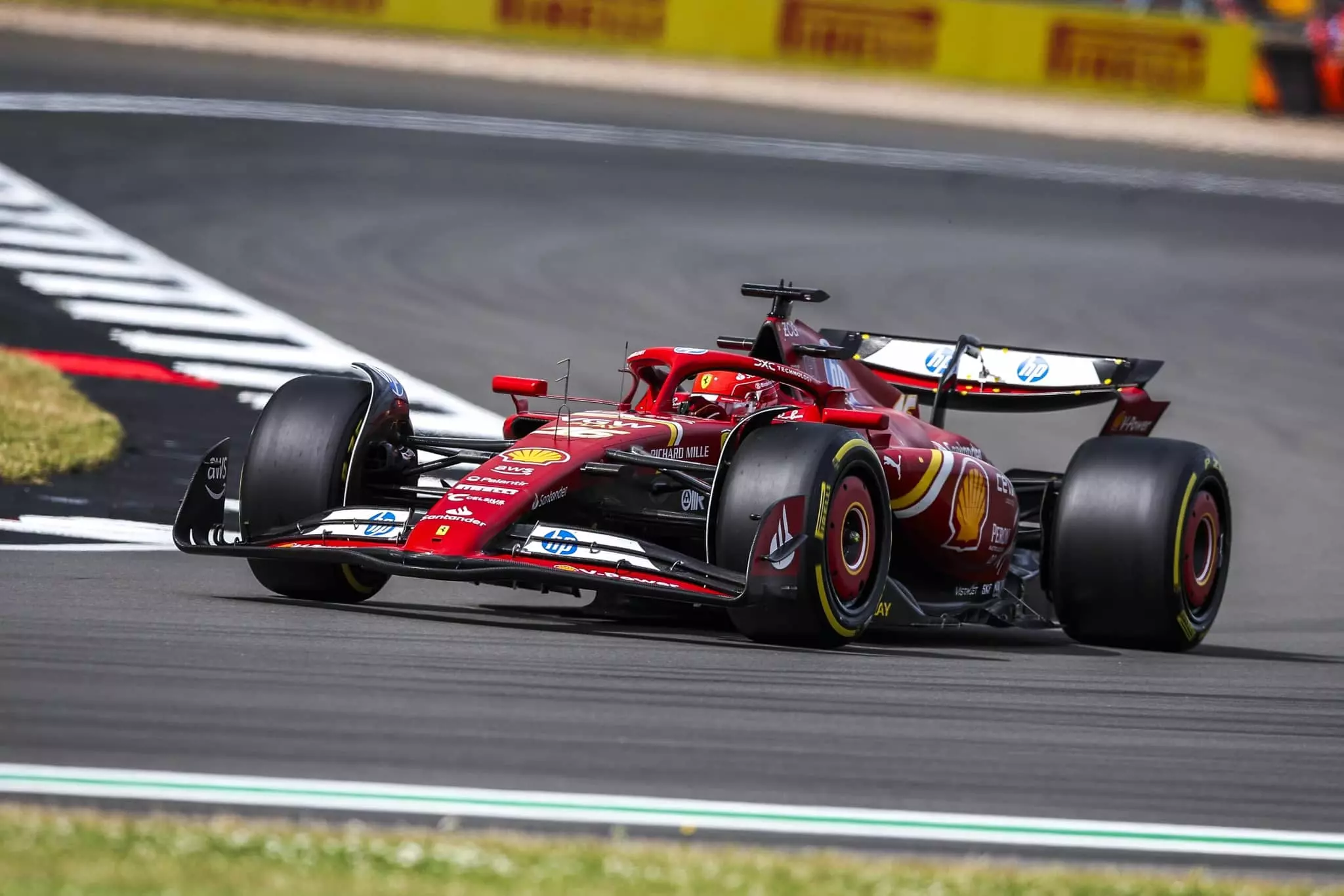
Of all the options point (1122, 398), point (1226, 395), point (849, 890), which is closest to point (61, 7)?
point (1226, 395)

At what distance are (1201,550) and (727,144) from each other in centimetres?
1658

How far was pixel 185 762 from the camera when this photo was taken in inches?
211

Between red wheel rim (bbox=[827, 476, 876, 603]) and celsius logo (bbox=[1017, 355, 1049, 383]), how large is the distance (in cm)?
240

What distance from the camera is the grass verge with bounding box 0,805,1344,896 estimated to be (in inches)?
169

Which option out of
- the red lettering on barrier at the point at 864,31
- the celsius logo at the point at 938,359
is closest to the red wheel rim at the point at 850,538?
the celsius logo at the point at 938,359

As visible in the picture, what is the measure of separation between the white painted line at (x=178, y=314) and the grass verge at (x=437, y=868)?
8.95 metres

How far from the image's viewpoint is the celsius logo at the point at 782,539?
793 centimetres

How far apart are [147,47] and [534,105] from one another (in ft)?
17.6

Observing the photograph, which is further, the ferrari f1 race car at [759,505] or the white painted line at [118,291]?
the white painted line at [118,291]

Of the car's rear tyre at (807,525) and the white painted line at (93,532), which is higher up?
the car's rear tyre at (807,525)

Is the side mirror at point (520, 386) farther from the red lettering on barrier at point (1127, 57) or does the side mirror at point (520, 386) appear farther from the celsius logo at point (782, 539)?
the red lettering on barrier at point (1127, 57)

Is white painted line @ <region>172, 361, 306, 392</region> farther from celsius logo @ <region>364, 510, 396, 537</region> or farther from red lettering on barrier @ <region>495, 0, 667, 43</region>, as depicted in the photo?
red lettering on barrier @ <region>495, 0, 667, 43</region>

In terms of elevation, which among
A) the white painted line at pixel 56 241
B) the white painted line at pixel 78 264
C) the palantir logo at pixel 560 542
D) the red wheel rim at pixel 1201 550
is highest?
the palantir logo at pixel 560 542

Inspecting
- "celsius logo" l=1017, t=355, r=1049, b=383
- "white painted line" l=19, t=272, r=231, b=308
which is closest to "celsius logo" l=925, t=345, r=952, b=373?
"celsius logo" l=1017, t=355, r=1049, b=383
